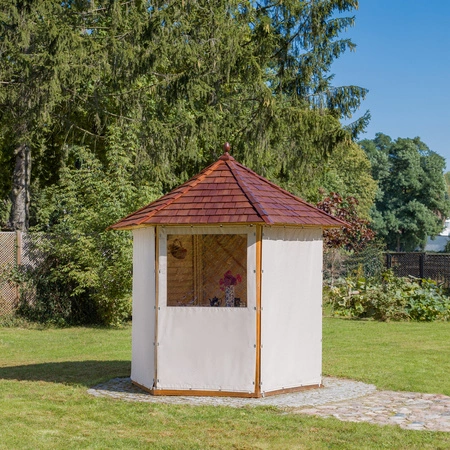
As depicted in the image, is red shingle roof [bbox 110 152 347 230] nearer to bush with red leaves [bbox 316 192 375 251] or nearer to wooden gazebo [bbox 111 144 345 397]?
wooden gazebo [bbox 111 144 345 397]

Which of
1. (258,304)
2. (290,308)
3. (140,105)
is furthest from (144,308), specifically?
(140,105)

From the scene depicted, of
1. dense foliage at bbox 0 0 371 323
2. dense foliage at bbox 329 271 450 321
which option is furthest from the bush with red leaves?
dense foliage at bbox 329 271 450 321

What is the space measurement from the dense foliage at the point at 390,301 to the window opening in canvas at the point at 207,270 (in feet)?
34.3

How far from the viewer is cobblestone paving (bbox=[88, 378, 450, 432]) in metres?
8.04

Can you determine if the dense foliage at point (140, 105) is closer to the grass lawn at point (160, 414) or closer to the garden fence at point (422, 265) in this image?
the garden fence at point (422, 265)

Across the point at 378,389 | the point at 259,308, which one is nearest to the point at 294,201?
the point at 259,308

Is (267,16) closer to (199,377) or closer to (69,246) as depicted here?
(69,246)

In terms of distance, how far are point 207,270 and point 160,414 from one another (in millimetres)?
2510

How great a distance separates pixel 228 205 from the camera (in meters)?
9.52

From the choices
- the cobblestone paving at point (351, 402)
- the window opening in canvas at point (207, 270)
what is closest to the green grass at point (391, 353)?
the cobblestone paving at point (351, 402)

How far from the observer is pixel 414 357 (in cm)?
1320

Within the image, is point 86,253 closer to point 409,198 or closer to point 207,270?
point 207,270

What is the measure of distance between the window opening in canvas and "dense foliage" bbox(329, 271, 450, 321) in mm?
10452

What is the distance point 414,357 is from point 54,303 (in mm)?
9108
